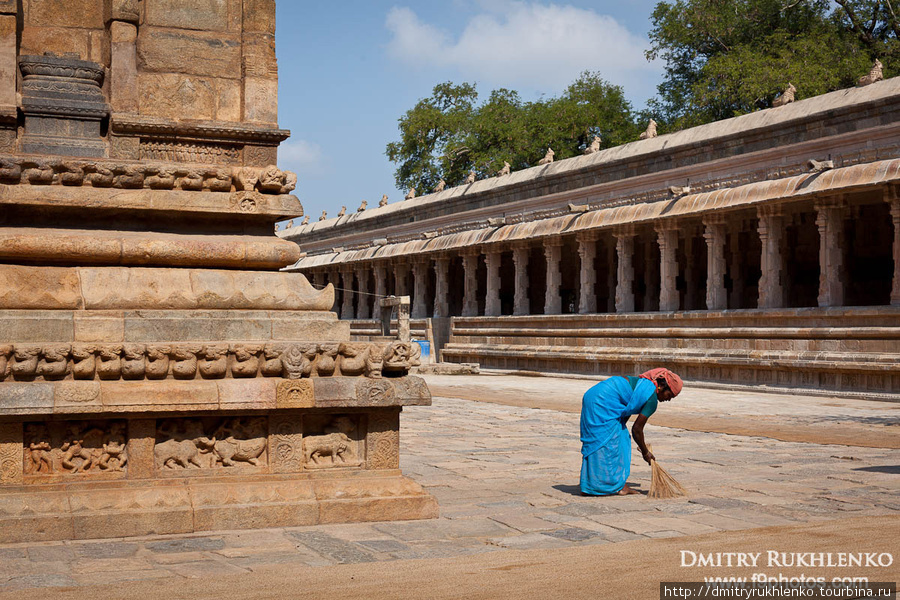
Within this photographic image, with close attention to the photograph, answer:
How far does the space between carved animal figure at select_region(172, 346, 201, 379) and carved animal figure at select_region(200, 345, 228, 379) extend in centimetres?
5

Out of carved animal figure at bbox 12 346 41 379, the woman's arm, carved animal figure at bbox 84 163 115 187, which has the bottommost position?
the woman's arm

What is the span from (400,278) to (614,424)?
115 ft

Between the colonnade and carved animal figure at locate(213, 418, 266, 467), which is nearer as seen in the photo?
carved animal figure at locate(213, 418, 266, 467)

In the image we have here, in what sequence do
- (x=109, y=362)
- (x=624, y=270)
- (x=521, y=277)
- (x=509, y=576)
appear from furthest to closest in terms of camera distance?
1. (x=521, y=277)
2. (x=624, y=270)
3. (x=109, y=362)
4. (x=509, y=576)

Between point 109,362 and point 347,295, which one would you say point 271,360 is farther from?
point 347,295

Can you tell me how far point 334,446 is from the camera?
6.81 metres

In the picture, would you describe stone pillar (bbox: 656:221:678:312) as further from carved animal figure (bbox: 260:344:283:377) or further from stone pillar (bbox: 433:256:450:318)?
carved animal figure (bbox: 260:344:283:377)

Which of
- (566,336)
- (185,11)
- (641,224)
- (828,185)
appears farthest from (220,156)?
(566,336)

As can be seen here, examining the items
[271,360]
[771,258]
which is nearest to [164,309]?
[271,360]

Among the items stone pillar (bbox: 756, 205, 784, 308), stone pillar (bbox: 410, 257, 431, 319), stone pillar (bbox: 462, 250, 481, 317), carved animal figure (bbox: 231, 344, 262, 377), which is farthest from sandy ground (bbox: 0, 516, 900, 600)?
stone pillar (bbox: 410, 257, 431, 319)

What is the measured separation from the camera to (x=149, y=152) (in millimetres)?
7328

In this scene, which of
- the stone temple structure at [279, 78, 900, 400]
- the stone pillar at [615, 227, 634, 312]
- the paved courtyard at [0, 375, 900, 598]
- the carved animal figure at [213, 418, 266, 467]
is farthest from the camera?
the stone pillar at [615, 227, 634, 312]

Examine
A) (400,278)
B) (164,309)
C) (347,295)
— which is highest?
(400,278)

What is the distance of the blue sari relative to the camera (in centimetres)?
838
